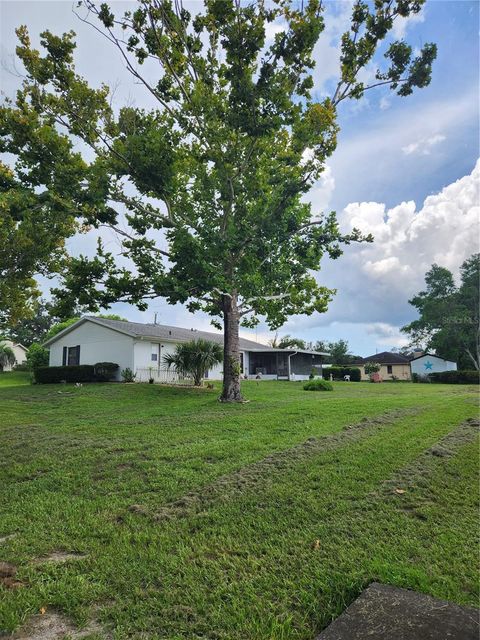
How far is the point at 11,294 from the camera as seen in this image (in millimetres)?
15977

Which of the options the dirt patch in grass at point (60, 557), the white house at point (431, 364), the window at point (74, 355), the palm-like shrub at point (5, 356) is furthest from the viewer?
the white house at point (431, 364)

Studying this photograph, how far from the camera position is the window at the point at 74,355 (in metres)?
25.7

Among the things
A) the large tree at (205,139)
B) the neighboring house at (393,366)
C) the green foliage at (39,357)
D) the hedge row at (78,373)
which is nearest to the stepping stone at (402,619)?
the large tree at (205,139)

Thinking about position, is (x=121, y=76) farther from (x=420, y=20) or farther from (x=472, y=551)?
(x=472, y=551)

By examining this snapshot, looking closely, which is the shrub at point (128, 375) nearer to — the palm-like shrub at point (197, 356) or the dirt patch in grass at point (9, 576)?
the palm-like shrub at point (197, 356)

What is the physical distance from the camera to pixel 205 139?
13.2 m

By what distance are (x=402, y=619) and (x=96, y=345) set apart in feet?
79.9

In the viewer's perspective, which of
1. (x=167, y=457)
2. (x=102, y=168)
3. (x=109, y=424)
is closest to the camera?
(x=167, y=457)

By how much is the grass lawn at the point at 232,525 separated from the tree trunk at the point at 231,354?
20.5 feet

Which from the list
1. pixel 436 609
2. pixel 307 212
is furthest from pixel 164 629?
pixel 307 212

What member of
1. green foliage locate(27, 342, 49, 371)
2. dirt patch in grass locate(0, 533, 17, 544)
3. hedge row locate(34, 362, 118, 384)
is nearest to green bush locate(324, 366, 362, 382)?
hedge row locate(34, 362, 118, 384)

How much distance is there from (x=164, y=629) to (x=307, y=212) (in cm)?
1433

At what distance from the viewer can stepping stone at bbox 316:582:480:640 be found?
6.89 feet

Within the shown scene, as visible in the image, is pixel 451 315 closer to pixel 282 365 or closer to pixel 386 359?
pixel 386 359
